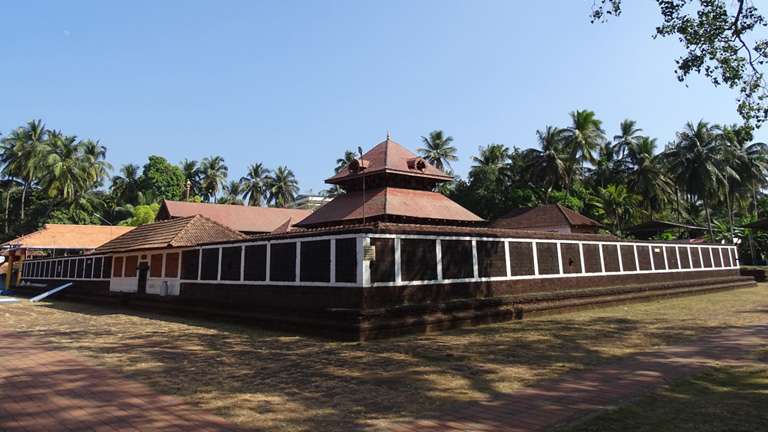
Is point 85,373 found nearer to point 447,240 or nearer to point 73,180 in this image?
point 447,240

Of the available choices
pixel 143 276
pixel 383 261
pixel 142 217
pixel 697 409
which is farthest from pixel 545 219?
pixel 142 217

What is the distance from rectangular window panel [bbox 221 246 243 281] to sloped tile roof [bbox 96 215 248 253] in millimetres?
1928

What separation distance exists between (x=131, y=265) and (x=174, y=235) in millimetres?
4745

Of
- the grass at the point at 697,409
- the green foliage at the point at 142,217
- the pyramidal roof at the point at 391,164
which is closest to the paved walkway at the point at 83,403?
the grass at the point at 697,409

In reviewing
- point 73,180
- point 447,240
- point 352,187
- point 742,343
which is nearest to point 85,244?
point 73,180

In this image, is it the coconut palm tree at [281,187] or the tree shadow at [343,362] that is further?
the coconut palm tree at [281,187]

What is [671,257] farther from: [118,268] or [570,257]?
[118,268]

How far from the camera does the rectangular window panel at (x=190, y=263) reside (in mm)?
17891

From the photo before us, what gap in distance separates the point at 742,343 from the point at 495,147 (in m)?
45.4

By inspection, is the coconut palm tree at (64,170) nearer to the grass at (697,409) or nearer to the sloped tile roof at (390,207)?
the sloped tile roof at (390,207)

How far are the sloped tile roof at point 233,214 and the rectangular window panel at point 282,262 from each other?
87.7 feet

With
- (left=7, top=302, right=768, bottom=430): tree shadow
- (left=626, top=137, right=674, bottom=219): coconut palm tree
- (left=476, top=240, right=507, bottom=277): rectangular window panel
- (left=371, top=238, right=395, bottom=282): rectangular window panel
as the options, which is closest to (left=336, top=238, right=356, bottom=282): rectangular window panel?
(left=371, top=238, right=395, bottom=282): rectangular window panel

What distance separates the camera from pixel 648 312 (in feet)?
52.6

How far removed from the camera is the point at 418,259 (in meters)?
12.6
